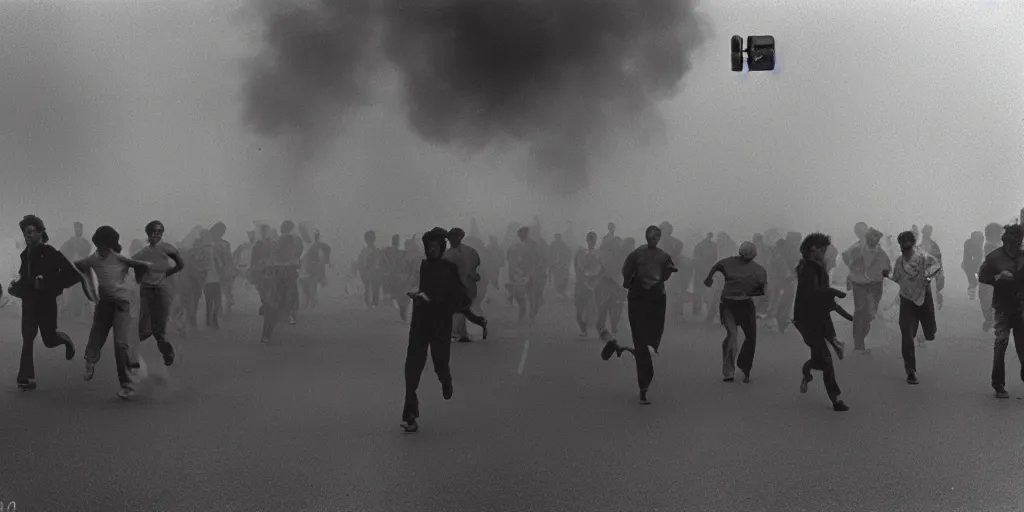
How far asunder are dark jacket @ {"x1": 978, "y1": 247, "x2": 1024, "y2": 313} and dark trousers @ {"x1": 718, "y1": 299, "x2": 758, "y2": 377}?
71.6 inches

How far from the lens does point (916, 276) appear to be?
750 cm

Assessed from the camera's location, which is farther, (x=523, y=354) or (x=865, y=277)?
(x=523, y=354)

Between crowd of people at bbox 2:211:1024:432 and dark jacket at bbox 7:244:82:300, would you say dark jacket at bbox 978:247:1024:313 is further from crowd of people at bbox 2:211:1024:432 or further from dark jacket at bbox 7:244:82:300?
dark jacket at bbox 7:244:82:300

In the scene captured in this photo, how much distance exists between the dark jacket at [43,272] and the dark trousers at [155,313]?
68 centimetres

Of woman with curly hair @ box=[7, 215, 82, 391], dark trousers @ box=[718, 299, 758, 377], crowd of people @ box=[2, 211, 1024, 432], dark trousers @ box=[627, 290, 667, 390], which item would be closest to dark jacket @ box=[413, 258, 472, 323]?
crowd of people @ box=[2, 211, 1024, 432]

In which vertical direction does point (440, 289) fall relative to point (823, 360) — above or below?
above

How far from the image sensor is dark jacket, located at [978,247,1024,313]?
6.65m

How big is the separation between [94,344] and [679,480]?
4.98 m

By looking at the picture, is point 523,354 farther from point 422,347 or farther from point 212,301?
point 212,301

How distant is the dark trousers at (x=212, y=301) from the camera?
1160 cm

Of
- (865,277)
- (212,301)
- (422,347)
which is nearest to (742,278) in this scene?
(865,277)

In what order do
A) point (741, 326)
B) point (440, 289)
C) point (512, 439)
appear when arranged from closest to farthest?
point (512, 439), point (440, 289), point (741, 326)

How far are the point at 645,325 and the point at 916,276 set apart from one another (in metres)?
2.65

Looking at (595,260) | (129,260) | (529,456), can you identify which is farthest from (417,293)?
(595,260)
